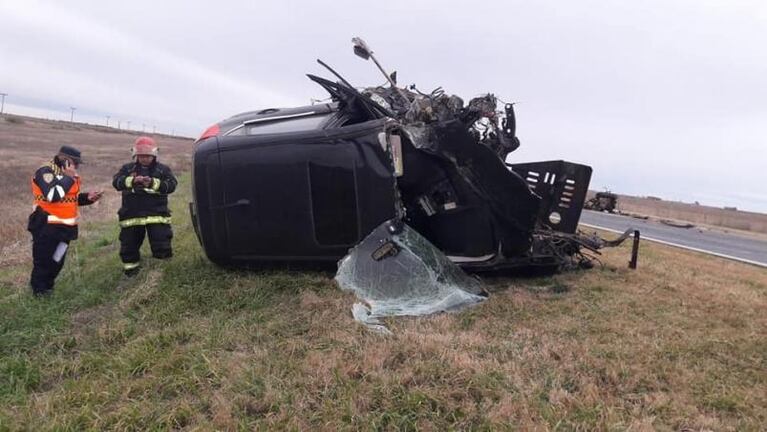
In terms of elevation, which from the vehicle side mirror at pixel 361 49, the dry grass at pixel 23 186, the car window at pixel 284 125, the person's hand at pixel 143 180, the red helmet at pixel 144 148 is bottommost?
the dry grass at pixel 23 186

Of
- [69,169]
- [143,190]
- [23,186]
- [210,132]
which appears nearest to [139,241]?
[143,190]

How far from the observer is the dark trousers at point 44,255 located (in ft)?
14.8

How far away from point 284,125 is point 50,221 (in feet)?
6.61

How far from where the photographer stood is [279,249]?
4.48m

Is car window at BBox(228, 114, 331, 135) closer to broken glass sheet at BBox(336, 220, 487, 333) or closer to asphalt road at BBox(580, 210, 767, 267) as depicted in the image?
broken glass sheet at BBox(336, 220, 487, 333)

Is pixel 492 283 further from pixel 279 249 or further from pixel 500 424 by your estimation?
pixel 500 424

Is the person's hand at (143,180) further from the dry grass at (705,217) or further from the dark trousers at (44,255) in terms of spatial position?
the dry grass at (705,217)

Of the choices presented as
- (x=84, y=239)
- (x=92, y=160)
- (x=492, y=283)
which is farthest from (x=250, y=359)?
(x=92, y=160)

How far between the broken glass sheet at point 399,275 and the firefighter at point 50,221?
2.29m

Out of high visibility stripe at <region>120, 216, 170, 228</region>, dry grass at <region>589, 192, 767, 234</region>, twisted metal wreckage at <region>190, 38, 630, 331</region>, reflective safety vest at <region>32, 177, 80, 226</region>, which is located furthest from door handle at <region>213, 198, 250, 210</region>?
dry grass at <region>589, 192, 767, 234</region>

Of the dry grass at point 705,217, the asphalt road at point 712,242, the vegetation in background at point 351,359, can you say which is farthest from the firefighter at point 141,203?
the dry grass at point 705,217

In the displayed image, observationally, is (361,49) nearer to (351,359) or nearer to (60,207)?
(60,207)

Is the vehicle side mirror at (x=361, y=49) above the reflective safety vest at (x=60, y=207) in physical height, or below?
above

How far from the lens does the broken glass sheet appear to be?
414 cm
